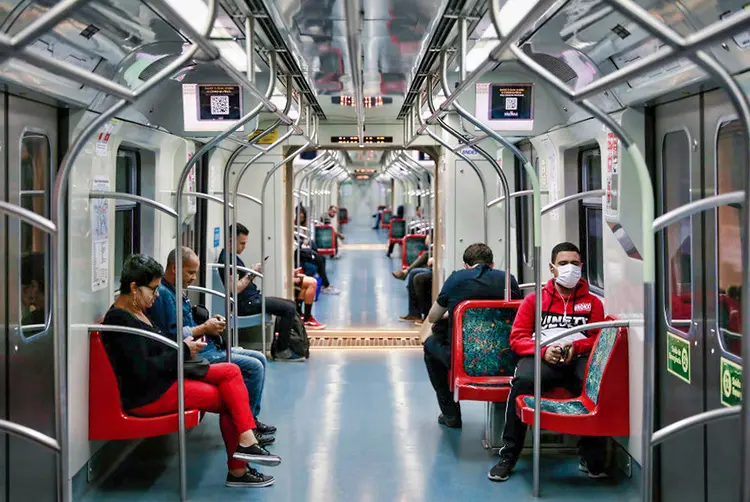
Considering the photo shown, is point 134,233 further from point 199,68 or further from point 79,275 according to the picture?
point 79,275

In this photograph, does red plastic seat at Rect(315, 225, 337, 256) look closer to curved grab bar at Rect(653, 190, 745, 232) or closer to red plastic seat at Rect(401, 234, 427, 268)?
red plastic seat at Rect(401, 234, 427, 268)

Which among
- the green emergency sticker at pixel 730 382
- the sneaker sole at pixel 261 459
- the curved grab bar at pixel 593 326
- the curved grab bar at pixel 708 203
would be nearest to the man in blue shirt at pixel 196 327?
the sneaker sole at pixel 261 459

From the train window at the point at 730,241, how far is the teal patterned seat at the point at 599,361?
109 cm

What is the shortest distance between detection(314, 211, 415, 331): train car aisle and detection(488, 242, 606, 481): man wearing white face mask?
561 cm

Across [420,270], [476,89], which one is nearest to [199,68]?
[476,89]

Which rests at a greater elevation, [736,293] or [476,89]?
[476,89]

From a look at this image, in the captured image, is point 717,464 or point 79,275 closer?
point 717,464

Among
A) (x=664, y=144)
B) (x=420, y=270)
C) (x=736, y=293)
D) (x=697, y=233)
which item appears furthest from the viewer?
(x=420, y=270)

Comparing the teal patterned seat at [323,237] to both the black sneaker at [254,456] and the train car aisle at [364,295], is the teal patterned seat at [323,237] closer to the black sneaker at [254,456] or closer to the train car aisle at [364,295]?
the train car aisle at [364,295]

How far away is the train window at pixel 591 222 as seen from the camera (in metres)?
6.53

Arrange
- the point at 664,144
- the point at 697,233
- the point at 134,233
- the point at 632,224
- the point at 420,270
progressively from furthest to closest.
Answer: the point at 420,270 → the point at 134,233 → the point at 632,224 → the point at 664,144 → the point at 697,233

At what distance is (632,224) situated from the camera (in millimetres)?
4895

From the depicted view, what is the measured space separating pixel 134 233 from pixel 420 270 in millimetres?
5407

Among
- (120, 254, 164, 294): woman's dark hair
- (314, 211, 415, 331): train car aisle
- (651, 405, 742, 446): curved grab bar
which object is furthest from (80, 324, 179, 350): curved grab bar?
(314, 211, 415, 331): train car aisle
